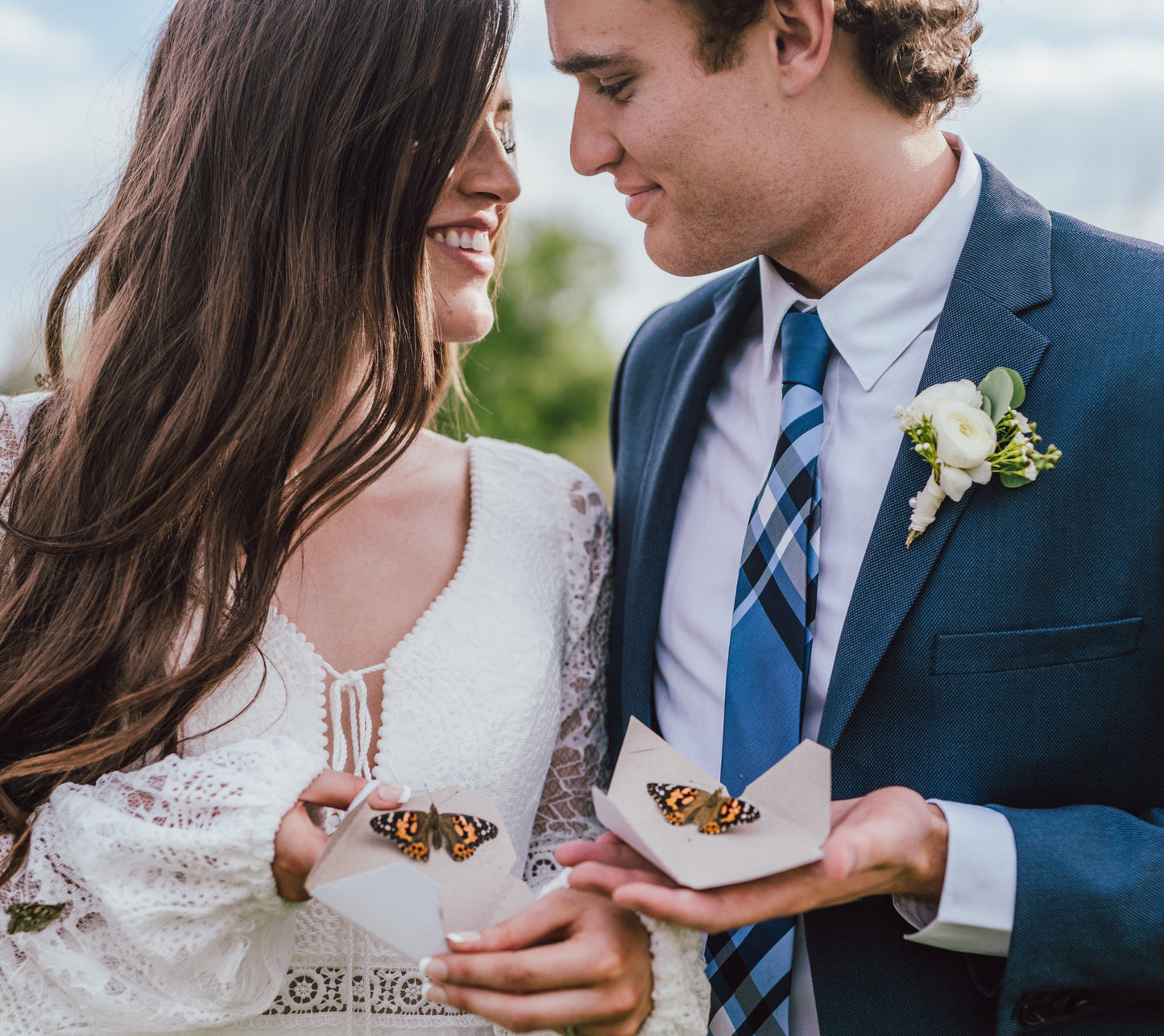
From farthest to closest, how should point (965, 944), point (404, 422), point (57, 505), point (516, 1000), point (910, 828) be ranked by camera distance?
point (404, 422)
point (57, 505)
point (965, 944)
point (910, 828)
point (516, 1000)

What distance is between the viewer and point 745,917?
1.46 metres

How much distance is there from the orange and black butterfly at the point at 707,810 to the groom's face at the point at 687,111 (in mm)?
1427

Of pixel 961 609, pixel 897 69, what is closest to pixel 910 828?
pixel 961 609

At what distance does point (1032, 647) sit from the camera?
6.11 ft

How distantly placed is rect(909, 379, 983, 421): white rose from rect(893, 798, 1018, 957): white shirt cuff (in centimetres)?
76

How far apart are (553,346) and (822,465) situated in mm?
16102

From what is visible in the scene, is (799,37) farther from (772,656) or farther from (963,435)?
(772,656)

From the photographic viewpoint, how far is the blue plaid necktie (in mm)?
1985

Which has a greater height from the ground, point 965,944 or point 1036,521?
point 1036,521

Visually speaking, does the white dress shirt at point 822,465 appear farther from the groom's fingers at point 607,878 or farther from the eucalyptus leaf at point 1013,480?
the groom's fingers at point 607,878

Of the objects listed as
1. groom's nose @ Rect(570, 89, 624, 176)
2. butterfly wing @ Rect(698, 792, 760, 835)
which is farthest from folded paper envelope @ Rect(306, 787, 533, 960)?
groom's nose @ Rect(570, 89, 624, 176)

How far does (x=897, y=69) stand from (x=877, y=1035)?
7.05 ft

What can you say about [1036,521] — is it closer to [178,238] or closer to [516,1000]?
[516,1000]

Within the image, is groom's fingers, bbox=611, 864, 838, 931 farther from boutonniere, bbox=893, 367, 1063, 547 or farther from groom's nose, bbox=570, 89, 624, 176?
groom's nose, bbox=570, 89, 624, 176
